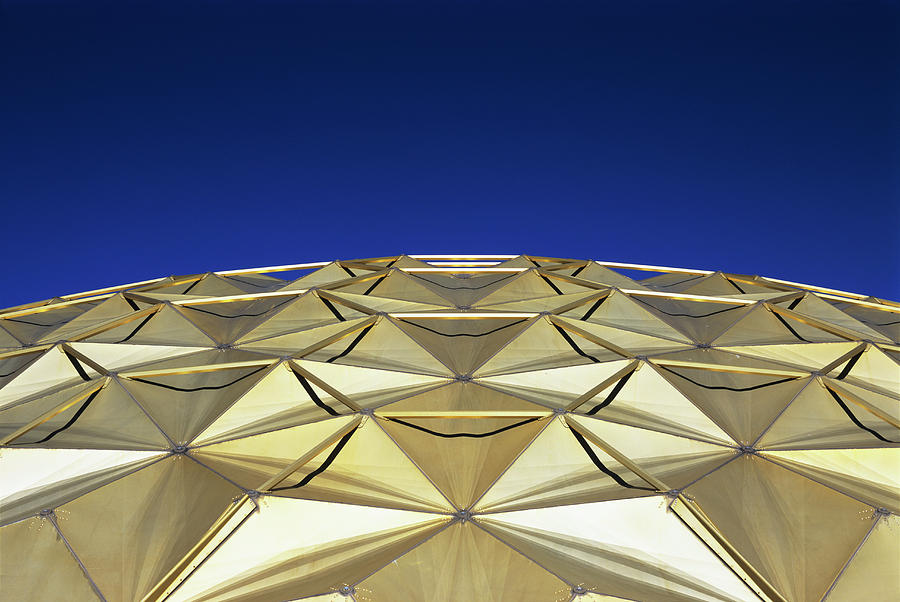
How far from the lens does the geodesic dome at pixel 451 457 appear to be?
6734 millimetres

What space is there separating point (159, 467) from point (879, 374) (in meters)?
12.4

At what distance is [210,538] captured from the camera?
7113mm

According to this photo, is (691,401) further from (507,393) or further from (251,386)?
(251,386)

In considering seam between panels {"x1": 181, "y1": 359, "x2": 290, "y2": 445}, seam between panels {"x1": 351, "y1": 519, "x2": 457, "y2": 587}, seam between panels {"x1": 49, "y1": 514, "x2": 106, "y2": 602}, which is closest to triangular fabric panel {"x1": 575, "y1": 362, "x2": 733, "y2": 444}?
seam between panels {"x1": 351, "y1": 519, "x2": 457, "y2": 587}

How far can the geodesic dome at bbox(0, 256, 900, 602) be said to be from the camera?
6.73 metres

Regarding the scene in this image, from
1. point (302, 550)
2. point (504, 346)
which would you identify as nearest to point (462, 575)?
point (302, 550)

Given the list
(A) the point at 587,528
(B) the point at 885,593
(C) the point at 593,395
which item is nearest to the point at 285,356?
(C) the point at 593,395

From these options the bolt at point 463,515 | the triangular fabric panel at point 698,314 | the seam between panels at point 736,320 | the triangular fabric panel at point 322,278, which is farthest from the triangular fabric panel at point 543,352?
the triangular fabric panel at point 322,278

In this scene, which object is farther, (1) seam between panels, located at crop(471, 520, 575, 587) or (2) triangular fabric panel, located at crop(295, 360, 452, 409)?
(2) triangular fabric panel, located at crop(295, 360, 452, 409)

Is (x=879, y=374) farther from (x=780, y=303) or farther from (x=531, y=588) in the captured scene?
(x=531, y=588)

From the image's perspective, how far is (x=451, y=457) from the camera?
8.41 meters

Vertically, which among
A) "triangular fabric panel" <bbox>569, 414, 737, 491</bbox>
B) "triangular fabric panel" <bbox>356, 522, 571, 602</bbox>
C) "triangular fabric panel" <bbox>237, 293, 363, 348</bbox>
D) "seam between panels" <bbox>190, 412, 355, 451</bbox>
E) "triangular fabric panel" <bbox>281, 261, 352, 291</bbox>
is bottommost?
"triangular fabric panel" <bbox>356, 522, 571, 602</bbox>

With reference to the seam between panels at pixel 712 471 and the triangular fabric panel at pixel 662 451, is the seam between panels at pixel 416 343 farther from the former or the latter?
the seam between panels at pixel 712 471

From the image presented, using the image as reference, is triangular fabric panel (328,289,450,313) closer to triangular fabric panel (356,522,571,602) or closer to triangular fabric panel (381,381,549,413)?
triangular fabric panel (381,381,549,413)
